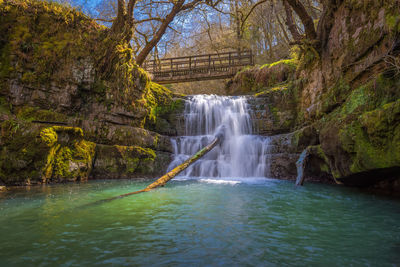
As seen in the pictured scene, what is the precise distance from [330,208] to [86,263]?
3.71m

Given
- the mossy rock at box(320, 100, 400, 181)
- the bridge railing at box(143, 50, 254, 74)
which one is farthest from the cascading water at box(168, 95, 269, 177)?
the bridge railing at box(143, 50, 254, 74)

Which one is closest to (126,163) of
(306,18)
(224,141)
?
(224,141)

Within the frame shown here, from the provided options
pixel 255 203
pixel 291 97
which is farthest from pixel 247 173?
pixel 255 203

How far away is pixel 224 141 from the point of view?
1030 centimetres

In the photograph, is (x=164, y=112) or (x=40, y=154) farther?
(x=164, y=112)

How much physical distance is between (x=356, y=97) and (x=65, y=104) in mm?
8639

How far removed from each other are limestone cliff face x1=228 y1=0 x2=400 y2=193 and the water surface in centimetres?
96

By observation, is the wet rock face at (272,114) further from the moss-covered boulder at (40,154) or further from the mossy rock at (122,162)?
the moss-covered boulder at (40,154)

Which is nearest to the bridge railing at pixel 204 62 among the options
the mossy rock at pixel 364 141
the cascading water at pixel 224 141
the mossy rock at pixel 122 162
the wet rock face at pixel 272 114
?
the cascading water at pixel 224 141

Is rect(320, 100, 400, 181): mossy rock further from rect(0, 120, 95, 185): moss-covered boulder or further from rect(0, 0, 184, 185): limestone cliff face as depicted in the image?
rect(0, 120, 95, 185): moss-covered boulder

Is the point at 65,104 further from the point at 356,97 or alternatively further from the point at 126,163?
the point at 356,97

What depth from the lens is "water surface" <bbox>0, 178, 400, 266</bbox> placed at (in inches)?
81.0

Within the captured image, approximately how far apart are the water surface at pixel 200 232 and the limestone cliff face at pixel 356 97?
37.7 inches

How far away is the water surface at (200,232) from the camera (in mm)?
2059
